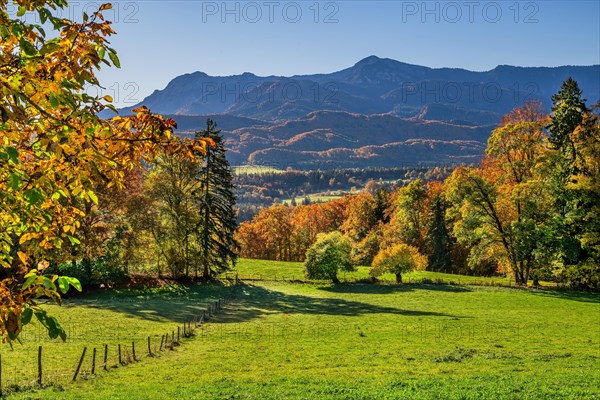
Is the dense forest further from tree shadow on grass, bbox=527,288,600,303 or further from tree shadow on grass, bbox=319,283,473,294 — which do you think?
tree shadow on grass, bbox=319,283,473,294

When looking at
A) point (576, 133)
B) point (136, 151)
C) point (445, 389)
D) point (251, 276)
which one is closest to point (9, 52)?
point (136, 151)

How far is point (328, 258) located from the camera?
63031 millimetres

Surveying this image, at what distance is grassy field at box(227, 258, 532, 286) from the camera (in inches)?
2662

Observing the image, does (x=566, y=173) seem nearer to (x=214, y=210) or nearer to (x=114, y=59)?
→ (x=214, y=210)

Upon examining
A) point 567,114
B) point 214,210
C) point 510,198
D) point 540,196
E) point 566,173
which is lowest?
point 214,210

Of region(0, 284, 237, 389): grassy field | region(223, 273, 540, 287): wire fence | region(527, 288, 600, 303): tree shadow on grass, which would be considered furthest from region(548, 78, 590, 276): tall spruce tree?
region(0, 284, 237, 389): grassy field

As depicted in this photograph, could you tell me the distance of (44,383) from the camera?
20.3 m

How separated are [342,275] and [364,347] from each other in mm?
46366

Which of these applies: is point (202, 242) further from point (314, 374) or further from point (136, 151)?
point (136, 151)

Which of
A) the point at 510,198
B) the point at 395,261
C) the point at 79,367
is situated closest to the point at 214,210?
the point at 395,261

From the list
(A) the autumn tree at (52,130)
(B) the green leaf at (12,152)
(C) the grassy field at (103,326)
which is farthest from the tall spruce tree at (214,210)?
(B) the green leaf at (12,152)

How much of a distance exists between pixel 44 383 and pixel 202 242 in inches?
1522

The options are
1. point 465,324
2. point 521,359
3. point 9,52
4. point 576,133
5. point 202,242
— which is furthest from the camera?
point 202,242

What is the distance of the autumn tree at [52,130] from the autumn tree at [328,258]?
58.2m
